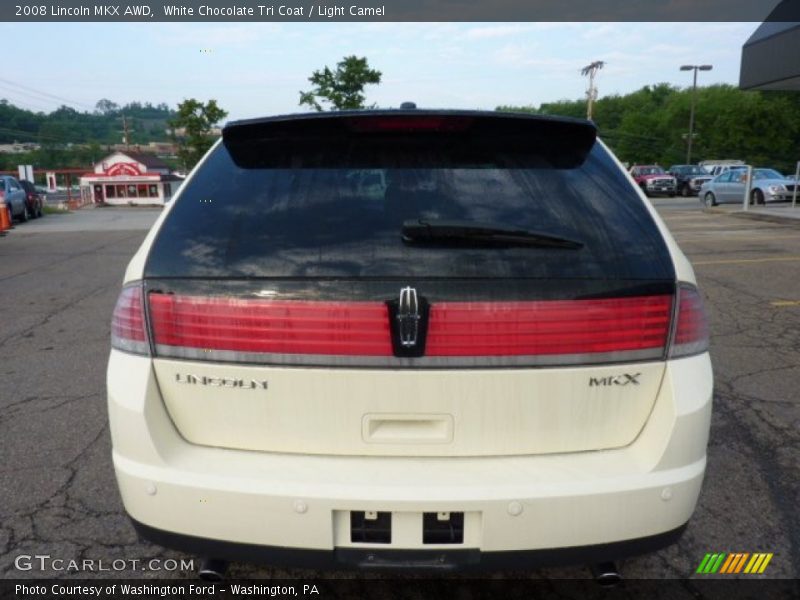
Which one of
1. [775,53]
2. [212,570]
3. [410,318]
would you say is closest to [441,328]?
[410,318]

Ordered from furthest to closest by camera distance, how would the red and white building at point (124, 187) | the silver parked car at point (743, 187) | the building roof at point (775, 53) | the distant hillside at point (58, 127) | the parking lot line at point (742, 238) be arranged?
1. the distant hillside at point (58, 127)
2. the red and white building at point (124, 187)
3. the silver parked car at point (743, 187)
4. the building roof at point (775, 53)
5. the parking lot line at point (742, 238)

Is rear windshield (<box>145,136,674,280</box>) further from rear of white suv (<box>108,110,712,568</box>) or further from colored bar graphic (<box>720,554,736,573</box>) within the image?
colored bar graphic (<box>720,554,736,573</box>)

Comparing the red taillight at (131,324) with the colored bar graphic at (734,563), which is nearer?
the red taillight at (131,324)

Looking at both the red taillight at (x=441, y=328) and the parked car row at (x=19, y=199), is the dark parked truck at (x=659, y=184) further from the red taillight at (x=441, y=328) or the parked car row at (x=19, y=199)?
the red taillight at (x=441, y=328)

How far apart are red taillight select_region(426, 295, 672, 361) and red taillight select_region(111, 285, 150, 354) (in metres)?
0.91

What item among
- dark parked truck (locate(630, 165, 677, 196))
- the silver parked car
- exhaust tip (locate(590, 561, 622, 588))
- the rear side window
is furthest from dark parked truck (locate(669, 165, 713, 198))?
exhaust tip (locate(590, 561, 622, 588))

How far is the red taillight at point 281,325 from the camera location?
6.12 ft

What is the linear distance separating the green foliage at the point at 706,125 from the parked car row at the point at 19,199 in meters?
44.8

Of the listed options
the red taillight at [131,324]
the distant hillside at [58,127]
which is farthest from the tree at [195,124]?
the distant hillside at [58,127]

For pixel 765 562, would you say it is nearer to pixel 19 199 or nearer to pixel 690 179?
pixel 19 199

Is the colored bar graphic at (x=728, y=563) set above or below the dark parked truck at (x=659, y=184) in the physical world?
below

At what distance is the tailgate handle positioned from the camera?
75.3 inches

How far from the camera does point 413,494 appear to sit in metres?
1.81

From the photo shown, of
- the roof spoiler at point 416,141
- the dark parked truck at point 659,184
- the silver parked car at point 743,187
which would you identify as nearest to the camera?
the roof spoiler at point 416,141
